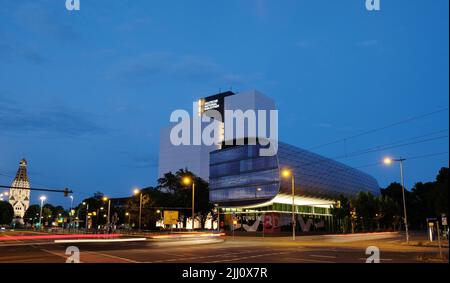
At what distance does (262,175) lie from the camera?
89938 mm

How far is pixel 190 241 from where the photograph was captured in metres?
44.2

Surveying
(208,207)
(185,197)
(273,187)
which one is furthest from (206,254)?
(208,207)

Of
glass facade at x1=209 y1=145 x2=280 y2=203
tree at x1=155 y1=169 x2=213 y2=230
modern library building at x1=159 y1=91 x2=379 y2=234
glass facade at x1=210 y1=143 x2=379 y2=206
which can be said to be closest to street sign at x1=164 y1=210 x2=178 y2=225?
modern library building at x1=159 y1=91 x2=379 y2=234

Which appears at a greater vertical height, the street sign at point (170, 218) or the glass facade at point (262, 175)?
the glass facade at point (262, 175)

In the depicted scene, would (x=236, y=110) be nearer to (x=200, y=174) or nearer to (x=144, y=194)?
(x=200, y=174)

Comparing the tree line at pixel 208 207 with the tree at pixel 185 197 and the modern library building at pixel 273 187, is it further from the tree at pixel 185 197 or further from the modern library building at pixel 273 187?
the modern library building at pixel 273 187

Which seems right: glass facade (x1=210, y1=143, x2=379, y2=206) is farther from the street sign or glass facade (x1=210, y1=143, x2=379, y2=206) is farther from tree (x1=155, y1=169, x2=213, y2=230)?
the street sign

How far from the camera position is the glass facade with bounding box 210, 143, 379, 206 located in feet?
290

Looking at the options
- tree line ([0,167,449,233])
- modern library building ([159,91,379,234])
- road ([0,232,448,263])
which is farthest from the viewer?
modern library building ([159,91,379,234])

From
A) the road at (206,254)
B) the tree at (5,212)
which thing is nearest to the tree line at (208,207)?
the road at (206,254)

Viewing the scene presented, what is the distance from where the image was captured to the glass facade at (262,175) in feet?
290

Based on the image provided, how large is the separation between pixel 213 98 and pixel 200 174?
37.4 meters

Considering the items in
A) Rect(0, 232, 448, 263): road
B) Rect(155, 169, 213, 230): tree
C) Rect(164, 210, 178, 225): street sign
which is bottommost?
Rect(0, 232, 448, 263): road
